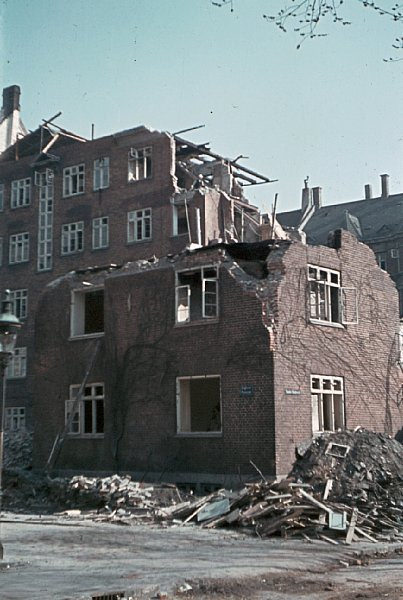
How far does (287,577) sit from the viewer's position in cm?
1192

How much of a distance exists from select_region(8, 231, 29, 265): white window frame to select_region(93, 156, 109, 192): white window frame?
17.9 feet

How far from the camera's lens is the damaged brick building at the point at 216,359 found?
23.2 meters

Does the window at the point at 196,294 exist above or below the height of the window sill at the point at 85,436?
above

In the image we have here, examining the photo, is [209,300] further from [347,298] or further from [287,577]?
[287,577]

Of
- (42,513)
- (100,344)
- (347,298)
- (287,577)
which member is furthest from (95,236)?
(287,577)

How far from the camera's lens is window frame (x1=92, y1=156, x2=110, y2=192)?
4354 centimetres

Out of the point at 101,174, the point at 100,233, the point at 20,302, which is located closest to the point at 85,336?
the point at 100,233

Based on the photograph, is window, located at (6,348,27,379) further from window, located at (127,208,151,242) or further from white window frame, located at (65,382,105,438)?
white window frame, located at (65,382,105,438)

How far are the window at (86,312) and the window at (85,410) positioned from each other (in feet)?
6.96

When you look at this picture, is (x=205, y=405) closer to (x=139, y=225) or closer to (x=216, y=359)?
(x=216, y=359)

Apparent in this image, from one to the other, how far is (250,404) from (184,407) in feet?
9.03

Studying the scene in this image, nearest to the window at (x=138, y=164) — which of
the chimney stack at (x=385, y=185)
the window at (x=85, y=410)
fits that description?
the window at (x=85, y=410)

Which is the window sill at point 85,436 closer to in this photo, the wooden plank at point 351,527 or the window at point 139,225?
the wooden plank at point 351,527

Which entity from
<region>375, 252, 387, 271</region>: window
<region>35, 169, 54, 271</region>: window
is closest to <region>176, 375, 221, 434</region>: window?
<region>35, 169, 54, 271</region>: window
